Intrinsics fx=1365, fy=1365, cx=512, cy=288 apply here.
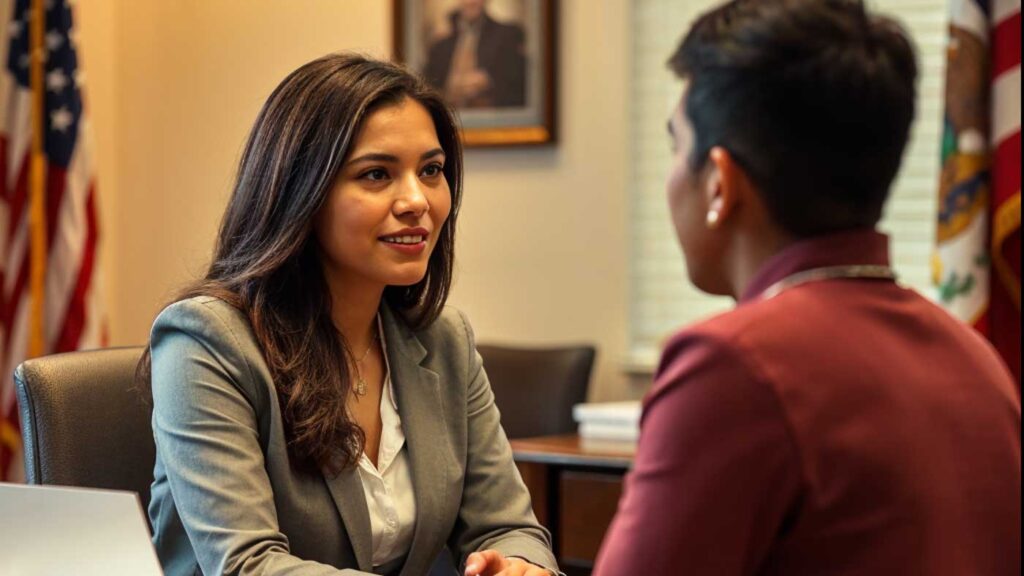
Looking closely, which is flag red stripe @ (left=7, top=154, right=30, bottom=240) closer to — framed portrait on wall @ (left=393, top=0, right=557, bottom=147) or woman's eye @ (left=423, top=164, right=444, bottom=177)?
framed portrait on wall @ (left=393, top=0, right=557, bottom=147)

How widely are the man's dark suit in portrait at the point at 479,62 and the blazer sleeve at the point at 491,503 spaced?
2.33 m

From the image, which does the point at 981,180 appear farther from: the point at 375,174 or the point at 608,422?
the point at 375,174

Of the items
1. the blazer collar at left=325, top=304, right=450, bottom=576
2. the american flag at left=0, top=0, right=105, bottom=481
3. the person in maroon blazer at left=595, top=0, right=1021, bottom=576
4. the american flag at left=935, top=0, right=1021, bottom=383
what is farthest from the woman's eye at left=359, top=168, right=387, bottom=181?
the american flag at left=0, top=0, right=105, bottom=481

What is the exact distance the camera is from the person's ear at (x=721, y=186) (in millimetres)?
1126

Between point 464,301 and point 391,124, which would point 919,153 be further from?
point 391,124

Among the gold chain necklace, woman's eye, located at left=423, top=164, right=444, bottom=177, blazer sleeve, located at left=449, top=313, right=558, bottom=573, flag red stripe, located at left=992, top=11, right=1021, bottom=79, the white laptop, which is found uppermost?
flag red stripe, located at left=992, top=11, right=1021, bottom=79

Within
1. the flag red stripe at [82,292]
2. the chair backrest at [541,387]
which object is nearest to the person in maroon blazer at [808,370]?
the chair backrest at [541,387]

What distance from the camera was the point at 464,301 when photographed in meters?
4.61

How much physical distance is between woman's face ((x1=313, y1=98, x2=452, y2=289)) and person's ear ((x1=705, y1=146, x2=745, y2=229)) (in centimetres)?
99

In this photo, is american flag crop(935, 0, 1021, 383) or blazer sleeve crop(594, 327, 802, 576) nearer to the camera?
blazer sleeve crop(594, 327, 802, 576)

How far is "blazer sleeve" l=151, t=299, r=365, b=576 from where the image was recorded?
6.00 ft

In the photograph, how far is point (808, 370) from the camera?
3.48 ft

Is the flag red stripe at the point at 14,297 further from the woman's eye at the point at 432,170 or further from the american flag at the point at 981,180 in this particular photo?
the american flag at the point at 981,180

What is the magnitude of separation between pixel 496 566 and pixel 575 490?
59.0 inches
